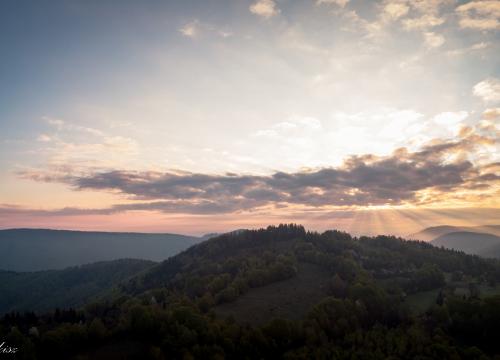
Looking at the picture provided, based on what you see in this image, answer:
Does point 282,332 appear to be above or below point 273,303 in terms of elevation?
above

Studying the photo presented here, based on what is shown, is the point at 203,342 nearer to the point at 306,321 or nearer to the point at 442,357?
the point at 306,321

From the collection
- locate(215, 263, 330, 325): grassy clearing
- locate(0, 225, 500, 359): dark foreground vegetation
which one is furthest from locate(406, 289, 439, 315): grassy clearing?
locate(215, 263, 330, 325): grassy clearing

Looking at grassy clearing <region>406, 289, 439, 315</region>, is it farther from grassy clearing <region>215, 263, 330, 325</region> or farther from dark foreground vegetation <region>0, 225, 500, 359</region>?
grassy clearing <region>215, 263, 330, 325</region>

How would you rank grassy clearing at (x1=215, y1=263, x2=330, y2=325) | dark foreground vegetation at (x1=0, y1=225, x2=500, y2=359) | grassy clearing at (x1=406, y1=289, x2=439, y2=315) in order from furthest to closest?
1. grassy clearing at (x1=406, y1=289, x2=439, y2=315)
2. grassy clearing at (x1=215, y1=263, x2=330, y2=325)
3. dark foreground vegetation at (x1=0, y1=225, x2=500, y2=359)

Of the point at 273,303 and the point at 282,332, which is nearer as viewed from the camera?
the point at 282,332

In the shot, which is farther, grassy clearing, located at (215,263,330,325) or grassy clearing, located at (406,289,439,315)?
grassy clearing, located at (406,289,439,315)

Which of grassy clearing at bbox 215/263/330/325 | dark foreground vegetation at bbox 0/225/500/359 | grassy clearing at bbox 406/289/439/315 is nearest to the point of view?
dark foreground vegetation at bbox 0/225/500/359

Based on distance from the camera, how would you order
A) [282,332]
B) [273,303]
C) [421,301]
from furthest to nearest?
1. [421,301]
2. [273,303]
3. [282,332]

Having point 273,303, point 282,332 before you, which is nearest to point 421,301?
point 273,303

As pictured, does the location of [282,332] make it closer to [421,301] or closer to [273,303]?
[273,303]

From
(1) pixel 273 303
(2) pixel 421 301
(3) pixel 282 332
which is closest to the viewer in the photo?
(3) pixel 282 332

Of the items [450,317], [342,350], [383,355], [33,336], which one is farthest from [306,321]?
[33,336]

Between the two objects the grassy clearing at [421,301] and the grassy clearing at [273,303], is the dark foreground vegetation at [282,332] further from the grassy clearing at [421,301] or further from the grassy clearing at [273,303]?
the grassy clearing at [421,301]

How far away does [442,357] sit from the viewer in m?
108
